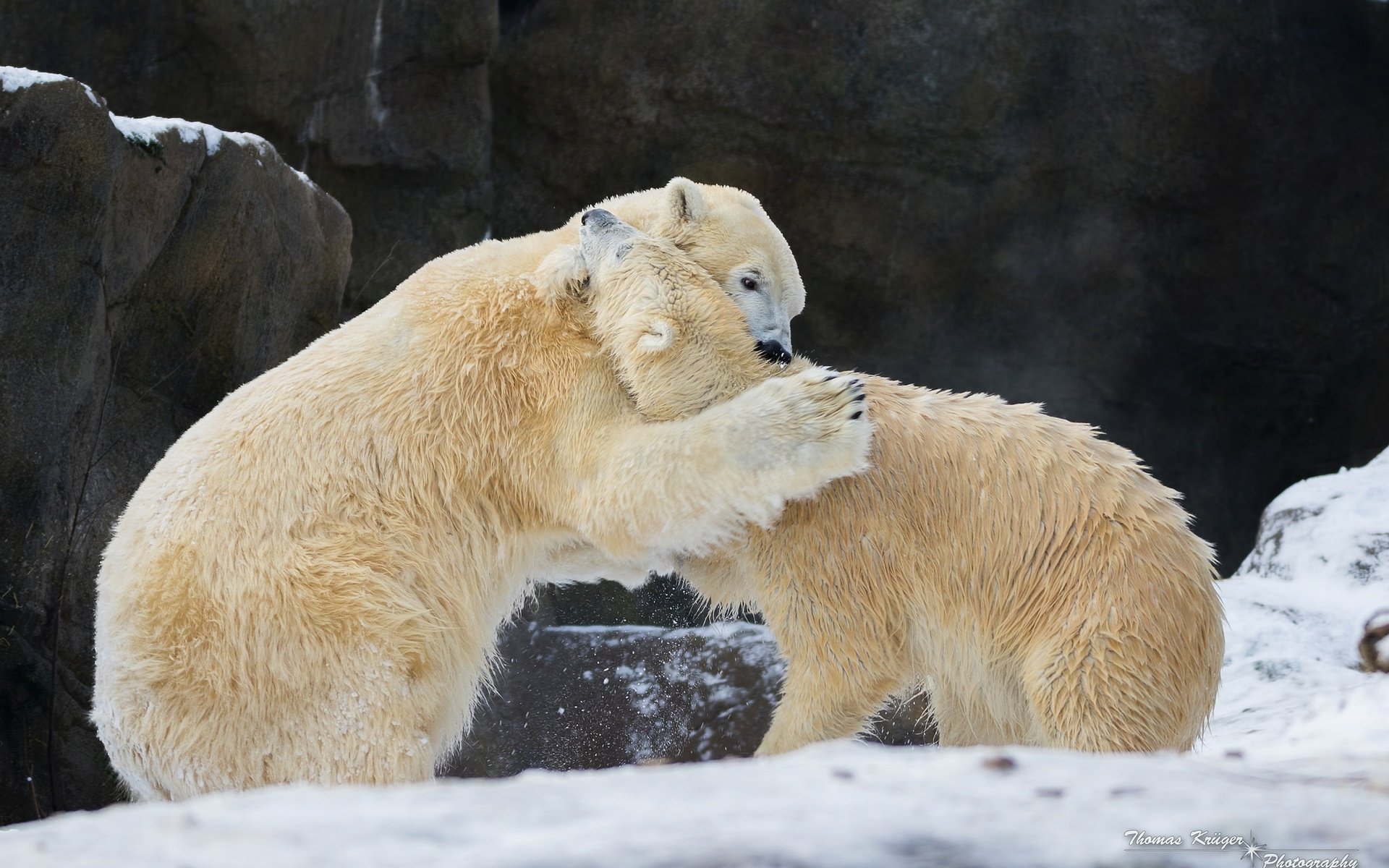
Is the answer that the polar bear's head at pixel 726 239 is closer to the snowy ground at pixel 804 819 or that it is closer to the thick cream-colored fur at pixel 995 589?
the thick cream-colored fur at pixel 995 589

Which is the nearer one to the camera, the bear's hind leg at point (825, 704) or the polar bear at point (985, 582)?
the polar bear at point (985, 582)

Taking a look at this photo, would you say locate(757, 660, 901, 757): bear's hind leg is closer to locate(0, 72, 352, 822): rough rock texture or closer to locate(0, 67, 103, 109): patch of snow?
locate(0, 72, 352, 822): rough rock texture

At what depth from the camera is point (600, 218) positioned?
316 cm

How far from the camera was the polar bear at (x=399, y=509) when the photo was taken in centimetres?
272

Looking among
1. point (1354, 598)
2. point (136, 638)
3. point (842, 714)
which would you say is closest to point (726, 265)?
point (842, 714)

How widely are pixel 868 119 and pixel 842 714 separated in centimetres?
592

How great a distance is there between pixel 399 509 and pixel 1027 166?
255 inches

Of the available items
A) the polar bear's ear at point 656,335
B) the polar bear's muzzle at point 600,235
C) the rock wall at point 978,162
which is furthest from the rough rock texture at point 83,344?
the rock wall at point 978,162

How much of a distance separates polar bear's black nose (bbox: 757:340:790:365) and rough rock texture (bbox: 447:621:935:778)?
1657mm

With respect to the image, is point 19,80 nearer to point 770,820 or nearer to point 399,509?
point 399,509

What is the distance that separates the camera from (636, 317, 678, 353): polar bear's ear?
293 cm

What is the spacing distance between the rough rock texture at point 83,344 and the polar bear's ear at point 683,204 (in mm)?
1827

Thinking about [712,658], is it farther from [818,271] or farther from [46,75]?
[818,271]

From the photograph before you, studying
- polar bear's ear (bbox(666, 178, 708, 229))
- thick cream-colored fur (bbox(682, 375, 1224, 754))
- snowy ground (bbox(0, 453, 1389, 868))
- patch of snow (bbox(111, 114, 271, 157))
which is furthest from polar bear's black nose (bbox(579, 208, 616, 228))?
patch of snow (bbox(111, 114, 271, 157))
